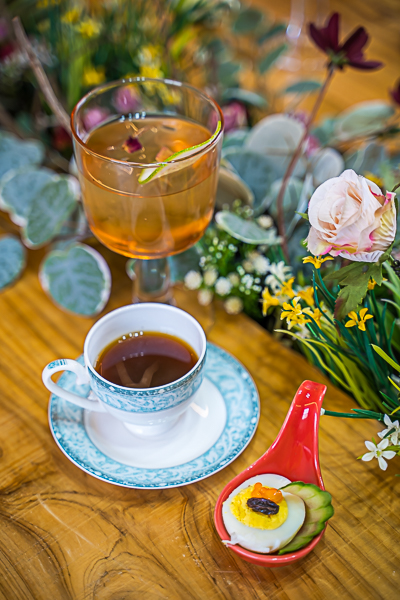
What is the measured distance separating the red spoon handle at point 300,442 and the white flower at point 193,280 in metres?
0.24

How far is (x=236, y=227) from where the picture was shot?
2.17 feet

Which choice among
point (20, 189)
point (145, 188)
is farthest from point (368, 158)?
point (20, 189)

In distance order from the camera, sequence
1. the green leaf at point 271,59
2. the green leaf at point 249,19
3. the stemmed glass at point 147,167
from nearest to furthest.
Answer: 1. the stemmed glass at point 147,167
2. the green leaf at point 271,59
3. the green leaf at point 249,19

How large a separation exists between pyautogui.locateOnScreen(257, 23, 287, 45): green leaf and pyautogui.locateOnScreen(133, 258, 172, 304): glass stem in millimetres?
639

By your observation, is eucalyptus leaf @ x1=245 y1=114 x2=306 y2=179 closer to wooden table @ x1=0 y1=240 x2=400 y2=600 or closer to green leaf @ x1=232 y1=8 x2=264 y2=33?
wooden table @ x1=0 y1=240 x2=400 y2=600

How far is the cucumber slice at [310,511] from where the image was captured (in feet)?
1.42

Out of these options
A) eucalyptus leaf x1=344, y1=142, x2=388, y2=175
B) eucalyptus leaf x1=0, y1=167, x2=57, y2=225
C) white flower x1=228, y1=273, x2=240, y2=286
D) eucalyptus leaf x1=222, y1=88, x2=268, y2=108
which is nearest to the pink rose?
white flower x1=228, y1=273, x2=240, y2=286

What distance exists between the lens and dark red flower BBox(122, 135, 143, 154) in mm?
584

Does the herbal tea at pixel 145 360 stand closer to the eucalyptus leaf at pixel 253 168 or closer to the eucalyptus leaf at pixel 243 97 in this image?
the eucalyptus leaf at pixel 253 168

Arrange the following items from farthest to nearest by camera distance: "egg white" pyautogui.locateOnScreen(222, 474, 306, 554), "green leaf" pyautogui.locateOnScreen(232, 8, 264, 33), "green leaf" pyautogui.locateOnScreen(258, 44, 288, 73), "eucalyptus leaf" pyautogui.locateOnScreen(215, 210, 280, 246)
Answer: "green leaf" pyautogui.locateOnScreen(232, 8, 264, 33)
"green leaf" pyautogui.locateOnScreen(258, 44, 288, 73)
"eucalyptus leaf" pyautogui.locateOnScreen(215, 210, 280, 246)
"egg white" pyautogui.locateOnScreen(222, 474, 306, 554)

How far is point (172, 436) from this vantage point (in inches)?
21.3

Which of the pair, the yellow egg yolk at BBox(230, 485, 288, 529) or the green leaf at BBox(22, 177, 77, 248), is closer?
the yellow egg yolk at BBox(230, 485, 288, 529)

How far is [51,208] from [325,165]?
0.38 metres

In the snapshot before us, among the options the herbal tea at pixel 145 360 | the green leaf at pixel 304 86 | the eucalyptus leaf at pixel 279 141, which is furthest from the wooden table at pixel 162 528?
the green leaf at pixel 304 86
